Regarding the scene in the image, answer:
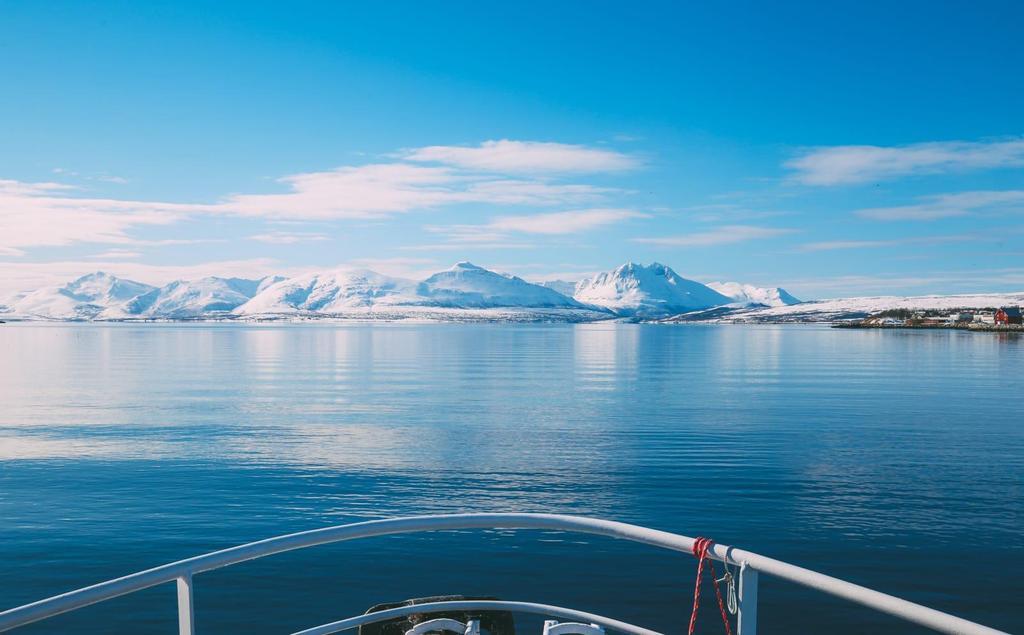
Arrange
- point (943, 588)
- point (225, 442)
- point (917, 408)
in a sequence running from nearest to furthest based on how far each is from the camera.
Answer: point (943, 588) < point (225, 442) < point (917, 408)

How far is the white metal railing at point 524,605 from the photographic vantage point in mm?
4262

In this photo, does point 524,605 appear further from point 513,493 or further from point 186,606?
point 513,493

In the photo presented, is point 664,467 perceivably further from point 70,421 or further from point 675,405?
point 70,421

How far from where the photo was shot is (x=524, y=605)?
6660 millimetres

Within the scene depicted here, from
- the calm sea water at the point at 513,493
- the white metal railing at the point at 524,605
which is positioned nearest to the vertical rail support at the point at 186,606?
the white metal railing at the point at 524,605

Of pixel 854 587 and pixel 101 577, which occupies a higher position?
pixel 854 587

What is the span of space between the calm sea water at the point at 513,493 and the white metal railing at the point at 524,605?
9.53 m

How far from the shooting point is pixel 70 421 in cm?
4112

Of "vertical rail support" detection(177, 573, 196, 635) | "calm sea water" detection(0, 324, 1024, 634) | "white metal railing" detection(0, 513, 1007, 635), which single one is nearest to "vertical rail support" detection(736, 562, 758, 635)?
"white metal railing" detection(0, 513, 1007, 635)

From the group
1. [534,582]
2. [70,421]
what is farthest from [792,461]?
[70,421]

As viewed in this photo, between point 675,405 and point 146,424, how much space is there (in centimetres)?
3020

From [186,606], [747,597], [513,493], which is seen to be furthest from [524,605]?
[513,493]

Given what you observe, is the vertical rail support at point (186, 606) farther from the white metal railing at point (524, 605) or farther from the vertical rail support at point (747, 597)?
the vertical rail support at point (747, 597)

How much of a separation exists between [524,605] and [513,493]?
17892 mm
